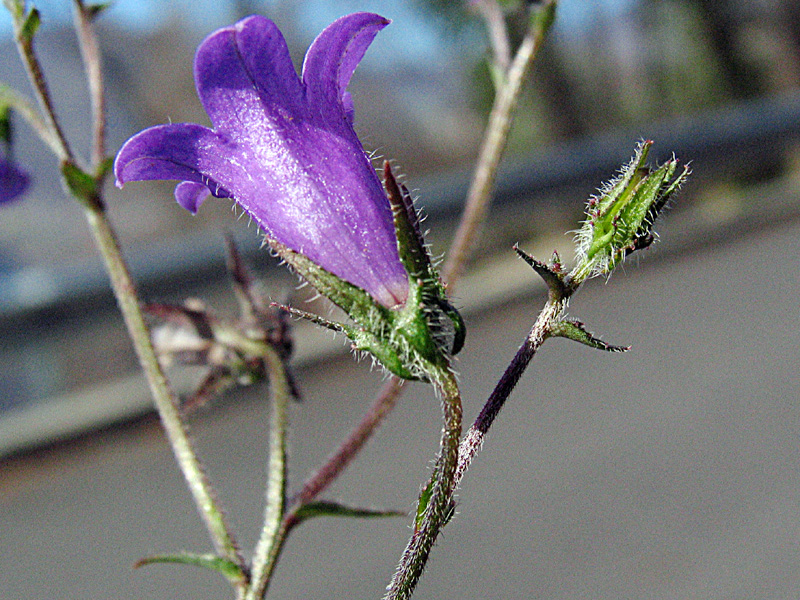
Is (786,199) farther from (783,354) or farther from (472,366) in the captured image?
(472,366)

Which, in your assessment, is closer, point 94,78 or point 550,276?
point 550,276

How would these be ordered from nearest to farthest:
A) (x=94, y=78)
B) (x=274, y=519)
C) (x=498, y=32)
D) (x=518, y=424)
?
(x=274, y=519) → (x=94, y=78) → (x=498, y=32) → (x=518, y=424)

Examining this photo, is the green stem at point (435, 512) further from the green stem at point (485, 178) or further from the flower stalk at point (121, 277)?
the green stem at point (485, 178)

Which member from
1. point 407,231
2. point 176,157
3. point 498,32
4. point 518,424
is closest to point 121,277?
point 176,157

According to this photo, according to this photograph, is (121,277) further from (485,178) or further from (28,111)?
(485,178)

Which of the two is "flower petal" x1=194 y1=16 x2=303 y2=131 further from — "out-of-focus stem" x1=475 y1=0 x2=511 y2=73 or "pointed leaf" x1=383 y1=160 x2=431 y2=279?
"out-of-focus stem" x1=475 y1=0 x2=511 y2=73
